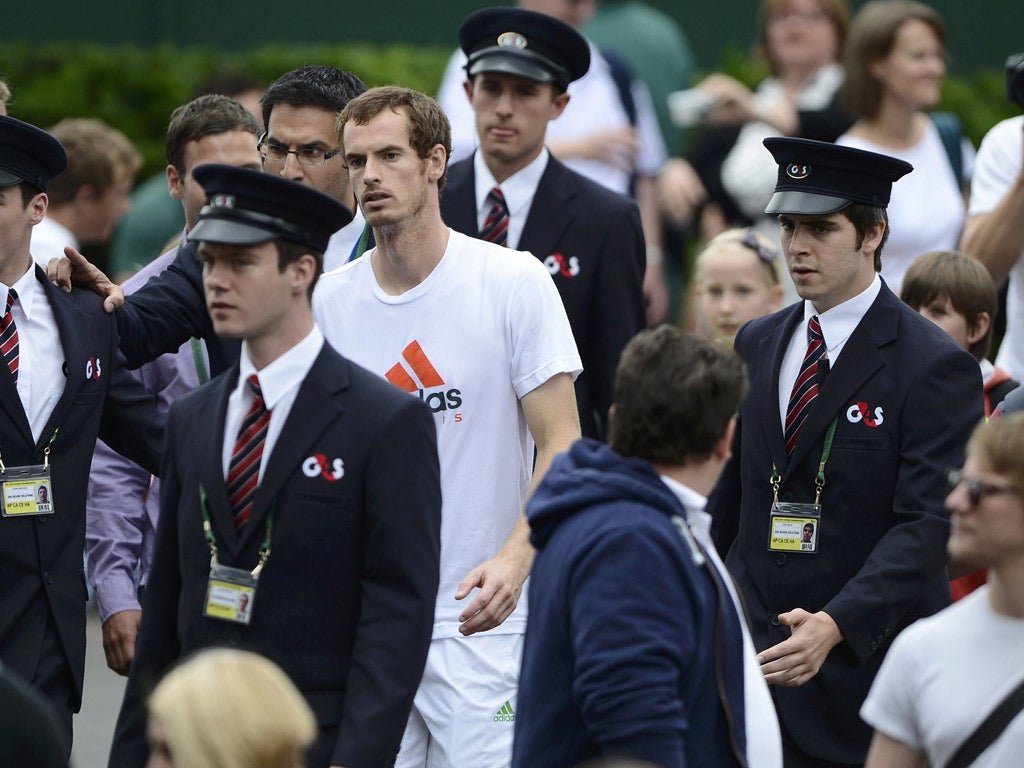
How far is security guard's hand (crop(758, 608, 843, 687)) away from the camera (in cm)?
561


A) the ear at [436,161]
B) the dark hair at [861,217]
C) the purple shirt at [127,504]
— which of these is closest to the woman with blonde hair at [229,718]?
the ear at [436,161]

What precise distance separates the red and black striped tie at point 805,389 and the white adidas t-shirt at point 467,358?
2.30 ft

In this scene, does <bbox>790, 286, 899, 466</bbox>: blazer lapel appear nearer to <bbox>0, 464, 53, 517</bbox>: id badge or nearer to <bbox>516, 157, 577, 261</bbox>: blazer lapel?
<bbox>516, 157, 577, 261</bbox>: blazer lapel

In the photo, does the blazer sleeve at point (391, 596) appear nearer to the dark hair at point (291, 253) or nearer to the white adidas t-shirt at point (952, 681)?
the dark hair at point (291, 253)

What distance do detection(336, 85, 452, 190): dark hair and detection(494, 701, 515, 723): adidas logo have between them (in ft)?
5.72

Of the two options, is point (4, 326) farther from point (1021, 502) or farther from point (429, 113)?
point (1021, 502)

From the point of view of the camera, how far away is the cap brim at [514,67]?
7.43m

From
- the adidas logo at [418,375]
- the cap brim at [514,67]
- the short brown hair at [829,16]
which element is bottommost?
the adidas logo at [418,375]

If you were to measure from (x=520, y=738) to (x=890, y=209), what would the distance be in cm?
531

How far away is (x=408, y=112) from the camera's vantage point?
5996mm

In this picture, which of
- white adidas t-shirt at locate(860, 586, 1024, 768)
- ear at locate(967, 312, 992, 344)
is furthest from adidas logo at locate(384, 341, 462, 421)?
ear at locate(967, 312, 992, 344)

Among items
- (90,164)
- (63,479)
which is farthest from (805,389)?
(90,164)

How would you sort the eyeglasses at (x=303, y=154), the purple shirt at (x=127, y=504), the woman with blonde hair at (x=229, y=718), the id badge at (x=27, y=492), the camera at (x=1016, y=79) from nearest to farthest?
1. the woman with blonde hair at (x=229, y=718)
2. the id badge at (x=27, y=492)
3. the purple shirt at (x=127, y=504)
4. the eyeglasses at (x=303, y=154)
5. the camera at (x=1016, y=79)

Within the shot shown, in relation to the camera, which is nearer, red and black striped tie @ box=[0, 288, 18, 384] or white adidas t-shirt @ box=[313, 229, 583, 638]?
red and black striped tie @ box=[0, 288, 18, 384]
